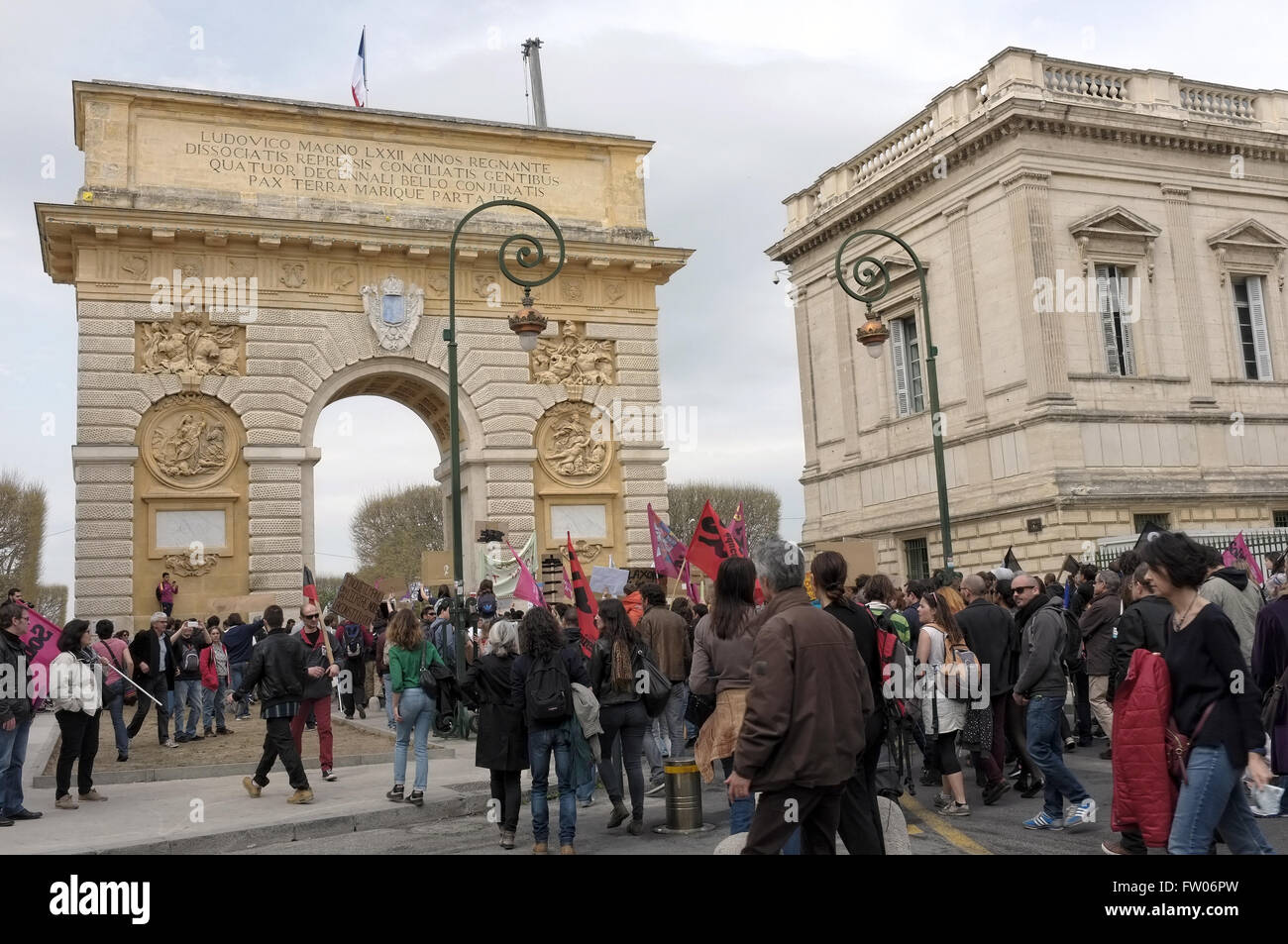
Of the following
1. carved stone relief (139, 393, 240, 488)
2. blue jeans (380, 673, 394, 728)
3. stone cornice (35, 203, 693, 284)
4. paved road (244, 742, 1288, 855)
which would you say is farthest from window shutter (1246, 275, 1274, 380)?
carved stone relief (139, 393, 240, 488)

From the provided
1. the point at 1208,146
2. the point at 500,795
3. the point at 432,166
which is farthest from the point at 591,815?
the point at 1208,146

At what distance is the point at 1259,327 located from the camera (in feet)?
95.9

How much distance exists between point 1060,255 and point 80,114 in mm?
21579

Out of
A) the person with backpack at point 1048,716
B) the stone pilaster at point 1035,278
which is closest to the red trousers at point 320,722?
the person with backpack at point 1048,716

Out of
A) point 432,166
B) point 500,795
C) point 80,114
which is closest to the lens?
point 500,795

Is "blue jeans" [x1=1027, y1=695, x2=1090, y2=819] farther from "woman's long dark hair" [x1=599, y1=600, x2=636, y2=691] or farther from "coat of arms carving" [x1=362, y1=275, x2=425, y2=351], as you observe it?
"coat of arms carving" [x1=362, y1=275, x2=425, y2=351]

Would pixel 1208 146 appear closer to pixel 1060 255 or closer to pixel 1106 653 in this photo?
pixel 1060 255

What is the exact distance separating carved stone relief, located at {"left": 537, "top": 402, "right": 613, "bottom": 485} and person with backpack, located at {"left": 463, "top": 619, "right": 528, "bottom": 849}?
650 inches

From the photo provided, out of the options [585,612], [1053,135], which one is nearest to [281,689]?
[585,612]

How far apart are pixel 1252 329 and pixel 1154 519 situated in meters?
6.89

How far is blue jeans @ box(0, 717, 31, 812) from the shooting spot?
10.2 meters

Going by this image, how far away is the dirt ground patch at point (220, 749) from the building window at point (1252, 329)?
79.3ft

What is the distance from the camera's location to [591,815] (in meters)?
9.98

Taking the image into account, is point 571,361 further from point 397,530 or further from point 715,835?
point 397,530
